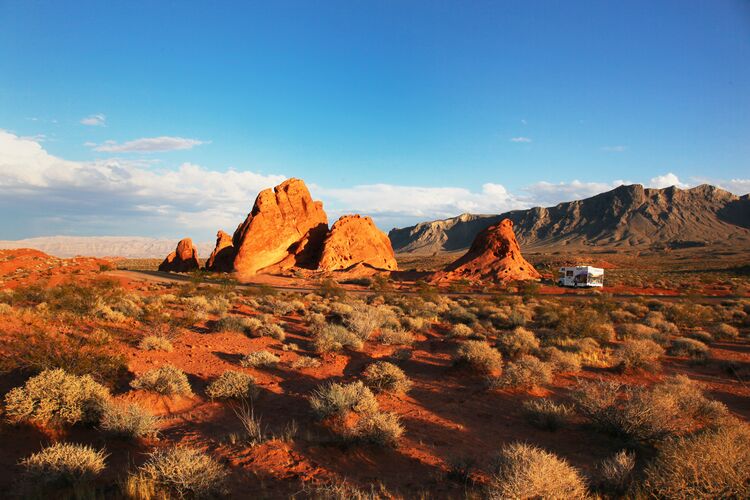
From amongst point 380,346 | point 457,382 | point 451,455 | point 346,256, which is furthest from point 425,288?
point 451,455

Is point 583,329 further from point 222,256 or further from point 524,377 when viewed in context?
point 222,256

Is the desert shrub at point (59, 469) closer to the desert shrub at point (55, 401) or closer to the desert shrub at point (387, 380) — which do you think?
the desert shrub at point (55, 401)

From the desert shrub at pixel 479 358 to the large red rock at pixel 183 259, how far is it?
41.3 metres

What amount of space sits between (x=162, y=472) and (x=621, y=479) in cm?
499

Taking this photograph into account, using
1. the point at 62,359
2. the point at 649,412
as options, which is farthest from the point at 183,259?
the point at 649,412

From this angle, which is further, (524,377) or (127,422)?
(524,377)

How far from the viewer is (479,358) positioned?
365 inches

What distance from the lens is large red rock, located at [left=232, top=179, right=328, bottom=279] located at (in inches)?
1614

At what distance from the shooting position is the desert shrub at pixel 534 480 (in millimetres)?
3836

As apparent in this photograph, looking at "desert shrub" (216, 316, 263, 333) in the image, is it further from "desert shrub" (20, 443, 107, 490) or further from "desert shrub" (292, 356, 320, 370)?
"desert shrub" (20, 443, 107, 490)

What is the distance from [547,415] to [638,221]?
138 m

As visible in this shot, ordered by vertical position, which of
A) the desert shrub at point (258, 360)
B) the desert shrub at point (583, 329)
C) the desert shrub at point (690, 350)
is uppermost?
the desert shrub at point (258, 360)

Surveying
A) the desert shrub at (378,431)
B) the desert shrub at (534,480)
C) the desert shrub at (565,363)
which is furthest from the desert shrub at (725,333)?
the desert shrub at (378,431)

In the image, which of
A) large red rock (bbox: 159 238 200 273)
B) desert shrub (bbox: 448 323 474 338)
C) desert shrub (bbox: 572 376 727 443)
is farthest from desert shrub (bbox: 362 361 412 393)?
large red rock (bbox: 159 238 200 273)
